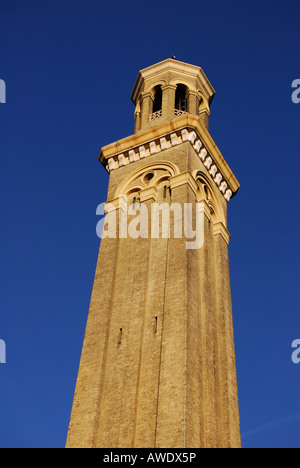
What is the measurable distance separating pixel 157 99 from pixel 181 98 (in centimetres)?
140

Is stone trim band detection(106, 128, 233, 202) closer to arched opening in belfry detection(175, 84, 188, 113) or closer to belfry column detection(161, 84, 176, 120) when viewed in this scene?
belfry column detection(161, 84, 176, 120)

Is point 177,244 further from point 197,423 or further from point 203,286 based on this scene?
point 197,423

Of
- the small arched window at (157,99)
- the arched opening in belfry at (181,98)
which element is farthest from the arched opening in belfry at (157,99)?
the arched opening in belfry at (181,98)

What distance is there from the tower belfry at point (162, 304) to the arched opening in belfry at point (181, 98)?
1522mm

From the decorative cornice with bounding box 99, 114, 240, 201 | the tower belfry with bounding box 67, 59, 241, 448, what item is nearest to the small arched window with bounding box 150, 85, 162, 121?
the tower belfry with bounding box 67, 59, 241, 448

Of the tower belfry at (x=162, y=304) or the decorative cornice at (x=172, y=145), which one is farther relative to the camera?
the decorative cornice at (x=172, y=145)

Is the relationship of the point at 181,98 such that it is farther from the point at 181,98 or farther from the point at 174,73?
the point at 174,73

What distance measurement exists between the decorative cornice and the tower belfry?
0.05 meters

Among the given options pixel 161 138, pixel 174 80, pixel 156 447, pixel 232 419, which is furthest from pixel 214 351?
pixel 174 80

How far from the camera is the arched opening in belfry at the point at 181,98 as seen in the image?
3648 centimetres

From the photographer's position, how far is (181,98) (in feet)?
122

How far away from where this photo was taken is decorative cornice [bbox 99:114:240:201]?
102 feet

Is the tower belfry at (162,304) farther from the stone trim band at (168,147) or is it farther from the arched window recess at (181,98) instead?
the arched window recess at (181,98)

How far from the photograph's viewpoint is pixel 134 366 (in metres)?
22.9
